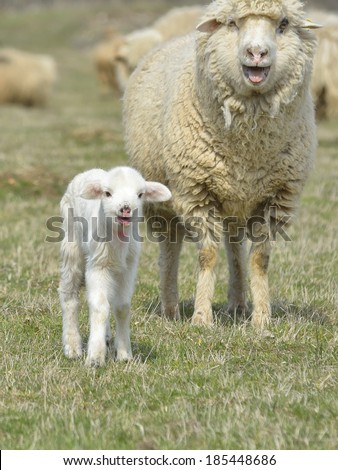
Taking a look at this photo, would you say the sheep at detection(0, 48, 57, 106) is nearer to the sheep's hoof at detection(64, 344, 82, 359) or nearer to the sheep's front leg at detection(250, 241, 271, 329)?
the sheep's front leg at detection(250, 241, 271, 329)

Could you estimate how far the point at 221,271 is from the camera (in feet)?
30.8

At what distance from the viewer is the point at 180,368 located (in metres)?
5.92

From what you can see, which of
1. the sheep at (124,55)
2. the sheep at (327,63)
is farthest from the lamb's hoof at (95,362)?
the sheep at (327,63)

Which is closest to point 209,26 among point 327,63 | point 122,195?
point 122,195

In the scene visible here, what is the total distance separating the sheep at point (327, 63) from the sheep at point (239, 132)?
9.61 metres

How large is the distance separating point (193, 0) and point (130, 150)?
6941cm

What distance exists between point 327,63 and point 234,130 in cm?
1047

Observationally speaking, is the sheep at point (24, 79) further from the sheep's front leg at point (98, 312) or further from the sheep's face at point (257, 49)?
the sheep's front leg at point (98, 312)

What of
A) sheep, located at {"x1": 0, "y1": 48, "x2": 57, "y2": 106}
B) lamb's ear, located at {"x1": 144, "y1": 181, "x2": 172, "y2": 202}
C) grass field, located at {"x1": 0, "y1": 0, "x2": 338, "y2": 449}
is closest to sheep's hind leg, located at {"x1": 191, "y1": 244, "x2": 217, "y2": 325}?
grass field, located at {"x1": 0, "y1": 0, "x2": 338, "y2": 449}

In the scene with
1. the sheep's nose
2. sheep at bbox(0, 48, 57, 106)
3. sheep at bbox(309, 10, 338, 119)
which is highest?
sheep at bbox(0, 48, 57, 106)

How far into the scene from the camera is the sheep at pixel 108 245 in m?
5.79

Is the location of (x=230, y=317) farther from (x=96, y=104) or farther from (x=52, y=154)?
(x=96, y=104)

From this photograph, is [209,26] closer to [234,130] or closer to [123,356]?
[234,130]

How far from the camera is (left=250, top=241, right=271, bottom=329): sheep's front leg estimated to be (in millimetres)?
7230
